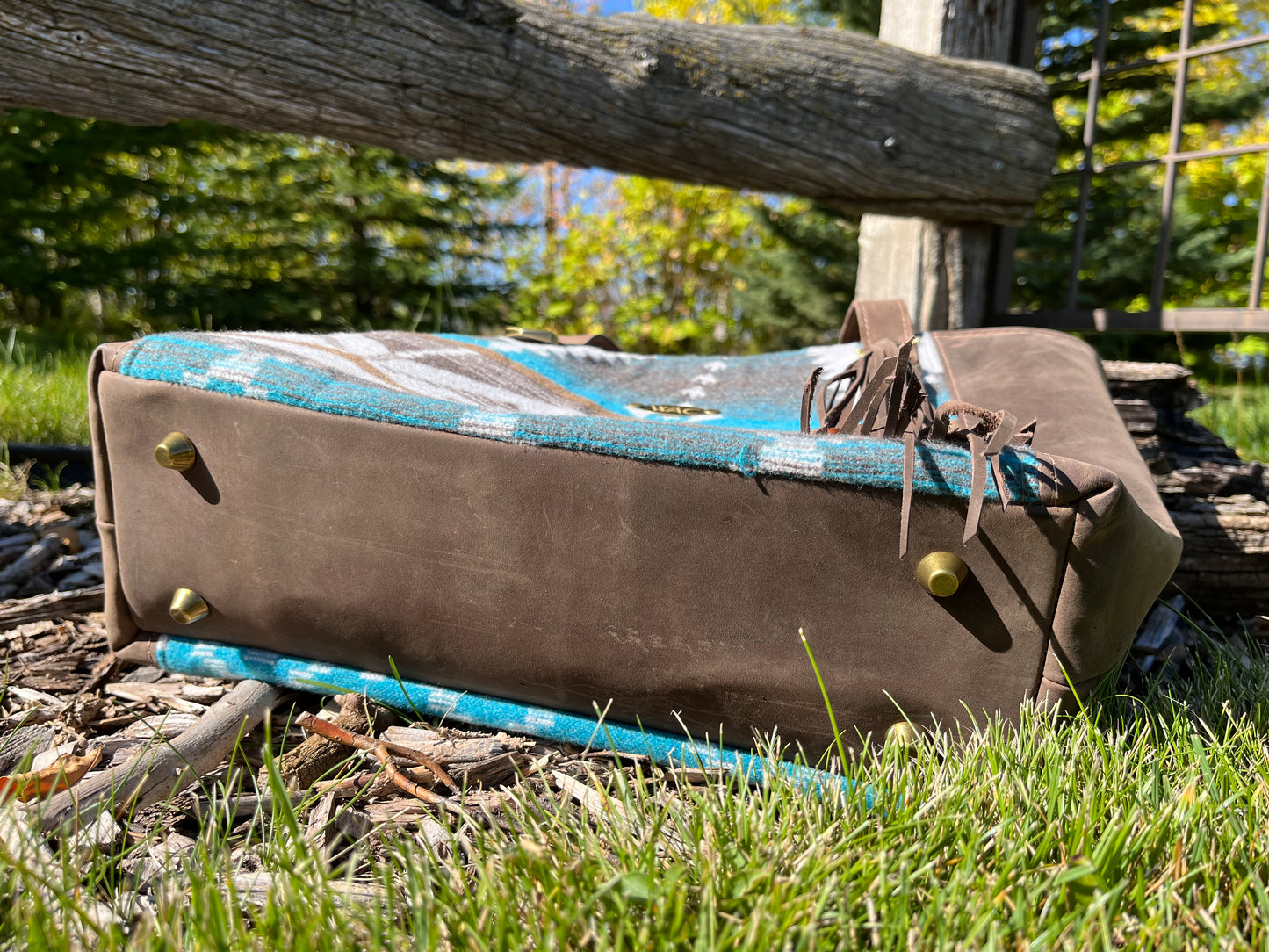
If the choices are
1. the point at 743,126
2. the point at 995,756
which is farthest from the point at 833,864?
the point at 743,126

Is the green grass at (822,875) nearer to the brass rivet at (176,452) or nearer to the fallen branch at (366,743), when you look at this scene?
the fallen branch at (366,743)

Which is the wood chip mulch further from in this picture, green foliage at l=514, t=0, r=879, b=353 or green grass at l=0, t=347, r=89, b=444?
green foliage at l=514, t=0, r=879, b=353

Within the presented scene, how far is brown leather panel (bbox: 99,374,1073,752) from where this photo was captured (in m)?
1.00

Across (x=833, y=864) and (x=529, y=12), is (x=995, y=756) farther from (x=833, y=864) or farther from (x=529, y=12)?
(x=529, y=12)

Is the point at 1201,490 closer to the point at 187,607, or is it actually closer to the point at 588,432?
the point at 588,432

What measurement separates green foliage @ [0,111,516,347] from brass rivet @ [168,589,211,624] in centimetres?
491

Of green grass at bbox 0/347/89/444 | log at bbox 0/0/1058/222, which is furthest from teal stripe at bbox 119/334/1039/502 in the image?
green grass at bbox 0/347/89/444

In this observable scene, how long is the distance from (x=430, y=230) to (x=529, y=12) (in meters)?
5.09

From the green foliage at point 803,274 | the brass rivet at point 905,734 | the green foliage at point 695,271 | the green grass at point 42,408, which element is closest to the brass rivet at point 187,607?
the brass rivet at point 905,734

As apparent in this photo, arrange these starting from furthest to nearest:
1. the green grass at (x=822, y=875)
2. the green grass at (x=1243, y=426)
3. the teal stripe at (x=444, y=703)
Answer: the green grass at (x=1243, y=426) → the teal stripe at (x=444, y=703) → the green grass at (x=822, y=875)

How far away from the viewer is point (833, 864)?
73 cm

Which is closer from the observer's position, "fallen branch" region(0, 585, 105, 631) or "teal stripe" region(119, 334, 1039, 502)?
"teal stripe" region(119, 334, 1039, 502)

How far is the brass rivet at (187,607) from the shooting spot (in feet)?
4.13

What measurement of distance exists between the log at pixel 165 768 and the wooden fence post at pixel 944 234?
2329mm
